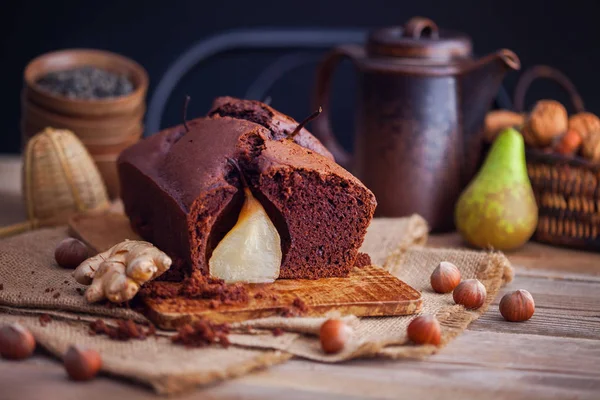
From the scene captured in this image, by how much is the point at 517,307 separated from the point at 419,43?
1176 mm

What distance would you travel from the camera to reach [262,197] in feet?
7.91

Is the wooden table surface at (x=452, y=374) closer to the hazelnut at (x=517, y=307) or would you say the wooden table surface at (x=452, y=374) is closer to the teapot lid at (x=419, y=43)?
the hazelnut at (x=517, y=307)

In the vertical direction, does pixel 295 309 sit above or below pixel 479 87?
below

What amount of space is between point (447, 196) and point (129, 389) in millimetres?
1694

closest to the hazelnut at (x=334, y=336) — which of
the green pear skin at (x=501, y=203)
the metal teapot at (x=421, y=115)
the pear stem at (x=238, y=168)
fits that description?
the pear stem at (x=238, y=168)

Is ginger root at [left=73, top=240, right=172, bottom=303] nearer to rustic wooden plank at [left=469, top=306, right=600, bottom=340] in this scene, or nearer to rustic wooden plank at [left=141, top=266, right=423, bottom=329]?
rustic wooden plank at [left=141, top=266, right=423, bottom=329]

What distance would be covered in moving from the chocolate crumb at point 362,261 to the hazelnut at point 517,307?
435 mm

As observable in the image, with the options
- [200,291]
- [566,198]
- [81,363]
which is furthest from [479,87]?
[81,363]

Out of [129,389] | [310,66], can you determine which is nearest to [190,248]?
[129,389]

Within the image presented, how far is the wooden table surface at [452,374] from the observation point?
1845 mm

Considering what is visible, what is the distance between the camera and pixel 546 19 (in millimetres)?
4809

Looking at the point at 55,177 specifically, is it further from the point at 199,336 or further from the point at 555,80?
the point at 555,80

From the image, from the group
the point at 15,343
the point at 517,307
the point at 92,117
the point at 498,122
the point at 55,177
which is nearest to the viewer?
the point at 15,343

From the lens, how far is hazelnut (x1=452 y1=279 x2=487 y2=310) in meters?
2.37
